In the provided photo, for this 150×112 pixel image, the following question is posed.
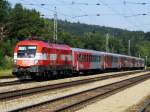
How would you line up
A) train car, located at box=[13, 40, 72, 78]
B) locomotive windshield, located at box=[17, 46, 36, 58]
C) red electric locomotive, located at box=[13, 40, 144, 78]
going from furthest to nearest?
locomotive windshield, located at box=[17, 46, 36, 58] < red electric locomotive, located at box=[13, 40, 144, 78] < train car, located at box=[13, 40, 72, 78]

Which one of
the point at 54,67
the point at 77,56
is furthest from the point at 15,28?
the point at 54,67

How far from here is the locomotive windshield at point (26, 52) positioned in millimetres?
35062

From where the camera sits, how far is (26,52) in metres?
35.2

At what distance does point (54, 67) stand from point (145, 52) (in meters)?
157

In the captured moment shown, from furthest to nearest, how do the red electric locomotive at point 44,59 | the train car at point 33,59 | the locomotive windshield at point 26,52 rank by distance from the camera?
1. the locomotive windshield at point 26,52
2. the red electric locomotive at point 44,59
3. the train car at point 33,59

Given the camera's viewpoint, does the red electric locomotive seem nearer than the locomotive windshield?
Yes

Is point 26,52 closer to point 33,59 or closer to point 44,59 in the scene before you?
point 33,59

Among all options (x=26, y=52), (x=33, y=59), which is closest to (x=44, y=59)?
(x=33, y=59)

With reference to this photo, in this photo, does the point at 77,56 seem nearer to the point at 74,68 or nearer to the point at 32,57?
the point at 74,68

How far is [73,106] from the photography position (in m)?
18.1

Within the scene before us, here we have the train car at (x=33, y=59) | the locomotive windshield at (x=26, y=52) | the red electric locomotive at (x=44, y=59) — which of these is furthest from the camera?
the locomotive windshield at (x=26, y=52)

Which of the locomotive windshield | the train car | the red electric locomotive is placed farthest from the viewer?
the locomotive windshield

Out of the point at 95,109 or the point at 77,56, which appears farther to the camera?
the point at 77,56

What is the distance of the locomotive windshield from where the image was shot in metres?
35.1
